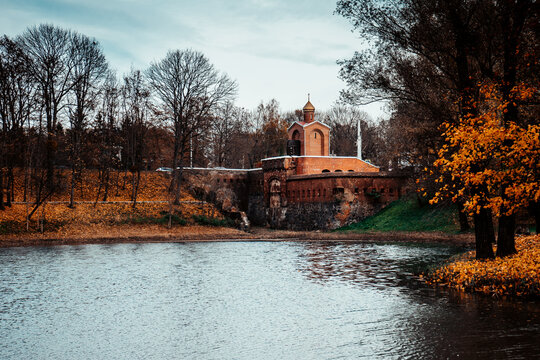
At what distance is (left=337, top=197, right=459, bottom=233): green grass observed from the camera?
102 ft

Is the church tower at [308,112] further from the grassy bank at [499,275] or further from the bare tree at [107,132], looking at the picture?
the grassy bank at [499,275]

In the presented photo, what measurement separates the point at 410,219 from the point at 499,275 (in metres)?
22.2

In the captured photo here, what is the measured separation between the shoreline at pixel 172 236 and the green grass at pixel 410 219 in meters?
1.65

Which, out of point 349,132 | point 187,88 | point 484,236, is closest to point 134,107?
point 187,88

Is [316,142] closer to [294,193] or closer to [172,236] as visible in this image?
[294,193]

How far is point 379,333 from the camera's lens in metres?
9.56

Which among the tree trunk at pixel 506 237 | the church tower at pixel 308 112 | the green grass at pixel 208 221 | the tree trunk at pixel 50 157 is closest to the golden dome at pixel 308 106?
the church tower at pixel 308 112

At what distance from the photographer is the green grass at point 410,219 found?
102 feet

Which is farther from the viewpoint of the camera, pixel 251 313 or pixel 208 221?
pixel 208 221

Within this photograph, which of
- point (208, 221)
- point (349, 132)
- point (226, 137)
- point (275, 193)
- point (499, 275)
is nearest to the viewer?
point (499, 275)

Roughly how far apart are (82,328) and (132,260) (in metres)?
11.5

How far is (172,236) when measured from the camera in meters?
33.5

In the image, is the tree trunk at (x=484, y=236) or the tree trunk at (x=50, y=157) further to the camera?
the tree trunk at (x=50, y=157)

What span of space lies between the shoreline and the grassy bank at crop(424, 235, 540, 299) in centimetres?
1099
